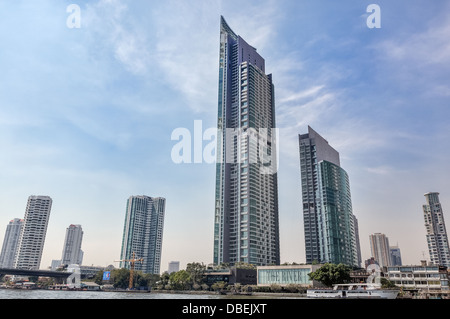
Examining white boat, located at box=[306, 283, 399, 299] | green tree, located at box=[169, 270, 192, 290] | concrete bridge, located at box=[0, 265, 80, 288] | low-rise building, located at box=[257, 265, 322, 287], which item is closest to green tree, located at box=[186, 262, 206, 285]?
green tree, located at box=[169, 270, 192, 290]

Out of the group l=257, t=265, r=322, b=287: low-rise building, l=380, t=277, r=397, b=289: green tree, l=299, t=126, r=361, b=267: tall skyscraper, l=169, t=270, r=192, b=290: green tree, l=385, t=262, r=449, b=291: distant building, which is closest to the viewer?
l=385, t=262, r=449, b=291: distant building

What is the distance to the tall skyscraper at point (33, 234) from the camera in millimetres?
180500

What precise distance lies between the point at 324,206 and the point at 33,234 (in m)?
154

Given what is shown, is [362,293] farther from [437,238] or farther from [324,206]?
[437,238]

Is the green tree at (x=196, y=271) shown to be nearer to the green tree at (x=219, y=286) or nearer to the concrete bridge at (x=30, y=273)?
the green tree at (x=219, y=286)

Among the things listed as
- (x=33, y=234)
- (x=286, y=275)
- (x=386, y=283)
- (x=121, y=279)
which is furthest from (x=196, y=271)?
(x=33, y=234)

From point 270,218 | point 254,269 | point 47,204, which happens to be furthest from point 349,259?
point 47,204

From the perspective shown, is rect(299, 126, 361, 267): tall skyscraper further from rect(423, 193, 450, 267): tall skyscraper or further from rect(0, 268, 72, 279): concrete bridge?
rect(0, 268, 72, 279): concrete bridge

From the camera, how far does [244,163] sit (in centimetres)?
14762

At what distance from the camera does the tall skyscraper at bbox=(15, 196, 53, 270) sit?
7106 inches

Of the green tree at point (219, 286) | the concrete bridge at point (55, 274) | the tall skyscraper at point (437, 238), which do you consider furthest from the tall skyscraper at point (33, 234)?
the tall skyscraper at point (437, 238)

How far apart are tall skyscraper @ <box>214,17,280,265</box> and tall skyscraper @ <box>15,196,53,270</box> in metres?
105
